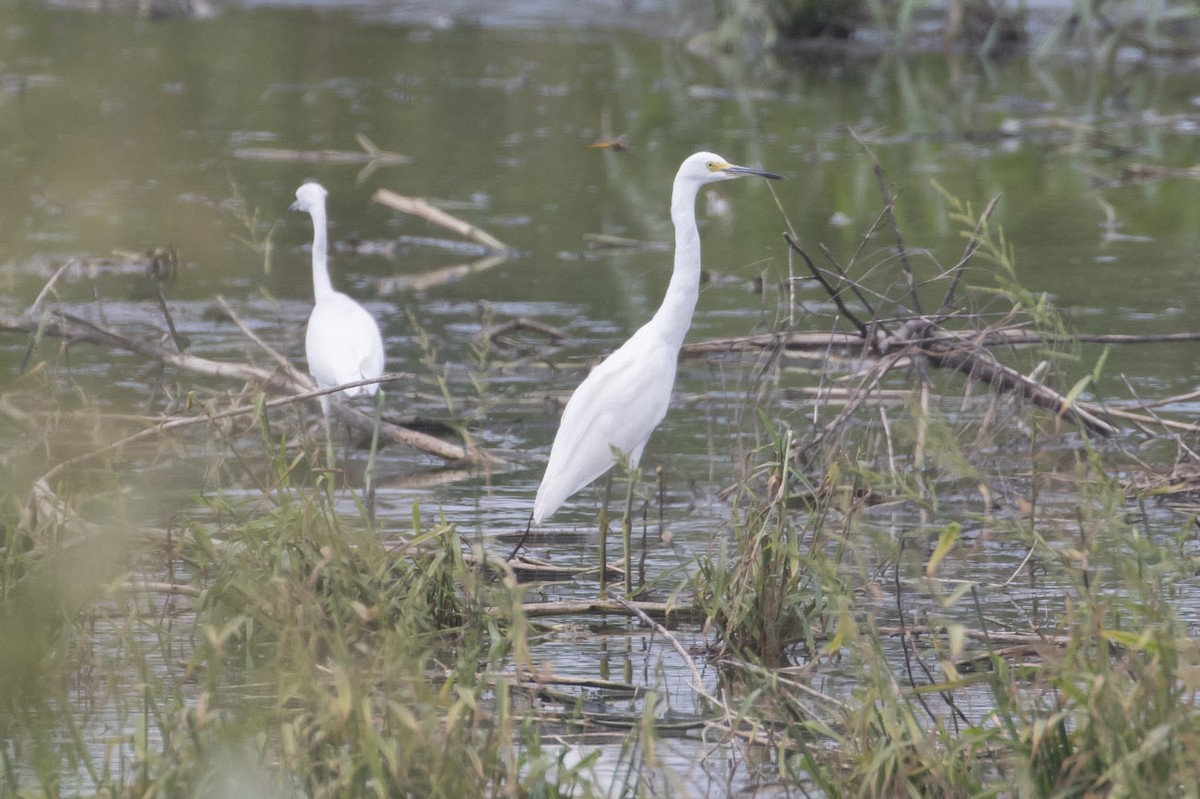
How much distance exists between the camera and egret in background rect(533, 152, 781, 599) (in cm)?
489

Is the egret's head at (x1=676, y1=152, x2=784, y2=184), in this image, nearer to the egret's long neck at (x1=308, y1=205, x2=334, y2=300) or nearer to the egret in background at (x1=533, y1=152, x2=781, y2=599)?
the egret in background at (x1=533, y1=152, x2=781, y2=599)

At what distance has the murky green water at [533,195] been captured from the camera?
19.1 feet

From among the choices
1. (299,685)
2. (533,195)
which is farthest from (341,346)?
(533,195)

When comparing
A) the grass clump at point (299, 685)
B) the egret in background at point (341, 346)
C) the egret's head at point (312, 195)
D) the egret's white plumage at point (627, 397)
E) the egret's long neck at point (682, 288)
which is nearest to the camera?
the grass clump at point (299, 685)

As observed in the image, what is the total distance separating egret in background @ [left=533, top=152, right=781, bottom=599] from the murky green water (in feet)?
0.82

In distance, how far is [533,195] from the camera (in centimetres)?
1239

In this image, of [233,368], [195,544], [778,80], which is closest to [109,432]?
[195,544]

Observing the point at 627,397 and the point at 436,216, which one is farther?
the point at 436,216

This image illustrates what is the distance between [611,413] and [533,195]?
24.7ft

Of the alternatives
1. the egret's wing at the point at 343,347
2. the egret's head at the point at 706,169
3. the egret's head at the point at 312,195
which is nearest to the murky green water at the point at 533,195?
the egret's wing at the point at 343,347

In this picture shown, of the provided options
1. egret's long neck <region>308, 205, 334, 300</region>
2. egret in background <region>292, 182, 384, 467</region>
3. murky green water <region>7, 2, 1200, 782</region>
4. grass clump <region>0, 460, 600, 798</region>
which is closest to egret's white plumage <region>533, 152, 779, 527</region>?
murky green water <region>7, 2, 1200, 782</region>

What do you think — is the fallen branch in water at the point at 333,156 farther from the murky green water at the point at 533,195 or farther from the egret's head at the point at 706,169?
the egret's head at the point at 706,169

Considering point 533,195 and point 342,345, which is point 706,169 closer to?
point 342,345

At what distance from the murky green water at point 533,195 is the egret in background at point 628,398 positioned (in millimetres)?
249
